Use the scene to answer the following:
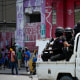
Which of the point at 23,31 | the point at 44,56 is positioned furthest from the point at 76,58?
the point at 23,31

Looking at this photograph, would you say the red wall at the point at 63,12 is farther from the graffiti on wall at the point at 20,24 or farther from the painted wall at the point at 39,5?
the graffiti on wall at the point at 20,24

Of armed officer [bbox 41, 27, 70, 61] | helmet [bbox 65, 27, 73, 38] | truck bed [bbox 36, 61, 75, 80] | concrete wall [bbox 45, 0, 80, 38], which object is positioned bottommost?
truck bed [bbox 36, 61, 75, 80]

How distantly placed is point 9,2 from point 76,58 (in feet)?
57.9

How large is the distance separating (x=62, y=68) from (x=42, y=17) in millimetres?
15184

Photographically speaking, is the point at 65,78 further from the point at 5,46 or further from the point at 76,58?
the point at 5,46

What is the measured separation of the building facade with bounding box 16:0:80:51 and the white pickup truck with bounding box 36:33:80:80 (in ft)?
46.2

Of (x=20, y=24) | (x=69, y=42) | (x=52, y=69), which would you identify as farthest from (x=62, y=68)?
(x=20, y=24)

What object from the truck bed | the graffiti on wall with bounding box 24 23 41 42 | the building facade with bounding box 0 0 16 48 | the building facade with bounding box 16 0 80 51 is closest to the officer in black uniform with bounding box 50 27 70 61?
the truck bed

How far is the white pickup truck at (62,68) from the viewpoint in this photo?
9.98m

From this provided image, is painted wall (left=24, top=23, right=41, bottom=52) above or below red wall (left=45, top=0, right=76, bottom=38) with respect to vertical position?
below

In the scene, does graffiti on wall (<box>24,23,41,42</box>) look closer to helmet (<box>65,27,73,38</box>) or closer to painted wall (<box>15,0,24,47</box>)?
painted wall (<box>15,0,24,47</box>)

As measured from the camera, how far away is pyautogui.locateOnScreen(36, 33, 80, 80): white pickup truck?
393 inches

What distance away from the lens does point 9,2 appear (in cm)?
2673

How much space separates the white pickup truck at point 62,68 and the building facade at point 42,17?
46.2 feet
